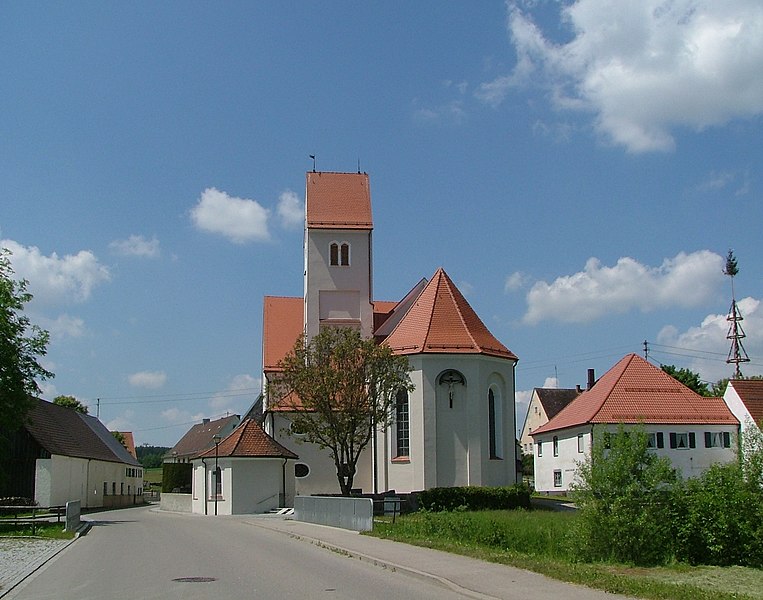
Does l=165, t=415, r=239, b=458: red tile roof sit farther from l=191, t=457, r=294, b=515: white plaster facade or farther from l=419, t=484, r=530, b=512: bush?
l=419, t=484, r=530, b=512: bush

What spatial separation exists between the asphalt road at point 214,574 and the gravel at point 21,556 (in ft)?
1.08

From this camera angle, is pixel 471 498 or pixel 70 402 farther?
pixel 70 402

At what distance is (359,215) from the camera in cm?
5153

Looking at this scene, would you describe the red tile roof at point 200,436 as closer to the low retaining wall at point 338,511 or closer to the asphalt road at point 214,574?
the low retaining wall at point 338,511

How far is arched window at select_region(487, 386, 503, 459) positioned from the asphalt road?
17409mm

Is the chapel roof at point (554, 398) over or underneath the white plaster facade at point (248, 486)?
over

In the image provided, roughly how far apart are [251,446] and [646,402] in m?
23.5

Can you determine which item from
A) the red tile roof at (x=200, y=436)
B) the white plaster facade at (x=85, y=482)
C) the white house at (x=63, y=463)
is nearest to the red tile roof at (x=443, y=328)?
the white house at (x=63, y=463)

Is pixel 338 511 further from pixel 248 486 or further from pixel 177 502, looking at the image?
pixel 177 502

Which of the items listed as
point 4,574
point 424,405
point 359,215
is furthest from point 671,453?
point 4,574

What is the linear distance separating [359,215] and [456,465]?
59.8 ft

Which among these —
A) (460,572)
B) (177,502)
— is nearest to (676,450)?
(177,502)

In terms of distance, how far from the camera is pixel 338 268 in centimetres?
5081

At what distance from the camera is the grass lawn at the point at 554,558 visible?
525 inches
